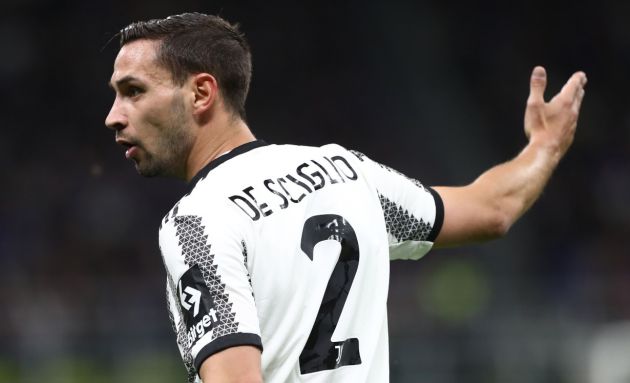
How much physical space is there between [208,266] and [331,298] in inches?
14.4

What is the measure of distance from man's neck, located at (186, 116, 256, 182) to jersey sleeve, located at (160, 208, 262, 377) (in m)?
0.40

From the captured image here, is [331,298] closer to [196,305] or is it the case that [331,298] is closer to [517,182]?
[196,305]

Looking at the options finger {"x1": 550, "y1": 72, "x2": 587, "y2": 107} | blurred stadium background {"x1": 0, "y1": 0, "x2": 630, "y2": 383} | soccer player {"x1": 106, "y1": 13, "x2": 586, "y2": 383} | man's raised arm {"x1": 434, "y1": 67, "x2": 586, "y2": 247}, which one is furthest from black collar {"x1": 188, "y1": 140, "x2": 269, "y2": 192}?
blurred stadium background {"x1": 0, "y1": 0, "x2": 630, "y2": 383}

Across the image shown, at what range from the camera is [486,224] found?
3.16m

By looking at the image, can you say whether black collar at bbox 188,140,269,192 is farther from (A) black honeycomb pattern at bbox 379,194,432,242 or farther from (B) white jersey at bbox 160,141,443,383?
(A) black honeycomb pattern at bbox 379,194,432,242

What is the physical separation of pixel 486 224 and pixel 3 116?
436 inches

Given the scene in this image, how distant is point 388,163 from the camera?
510 inches

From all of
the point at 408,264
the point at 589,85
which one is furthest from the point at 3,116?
the point at 589,85

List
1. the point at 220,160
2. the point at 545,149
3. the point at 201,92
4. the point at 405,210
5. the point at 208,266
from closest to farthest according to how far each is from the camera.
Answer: the point at 208,266 → the point at 220,160 → the point at 201,92 → the point at 405,210 → the point at 545,149

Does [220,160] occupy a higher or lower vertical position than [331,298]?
higher

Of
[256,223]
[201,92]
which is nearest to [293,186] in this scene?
[256,223]

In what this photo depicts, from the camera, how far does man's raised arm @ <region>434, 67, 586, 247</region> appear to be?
123 inches

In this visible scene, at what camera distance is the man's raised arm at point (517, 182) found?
3.14 m

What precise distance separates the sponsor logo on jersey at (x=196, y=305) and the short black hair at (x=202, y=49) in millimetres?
608
